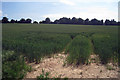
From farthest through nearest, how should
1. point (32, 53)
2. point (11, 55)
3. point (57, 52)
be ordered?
point (57, 52)
point (32, 53)
point (11, 55)

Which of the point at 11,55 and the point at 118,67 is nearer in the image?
the point at 118,67

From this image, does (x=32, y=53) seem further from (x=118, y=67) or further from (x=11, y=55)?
(x=118, y=67)

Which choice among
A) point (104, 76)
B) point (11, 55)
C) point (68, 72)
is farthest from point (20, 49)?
point (104, 76)

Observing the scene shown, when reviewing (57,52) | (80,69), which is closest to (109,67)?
(80,69)

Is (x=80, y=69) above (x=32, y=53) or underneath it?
underneath

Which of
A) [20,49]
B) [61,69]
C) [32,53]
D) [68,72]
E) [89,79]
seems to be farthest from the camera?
[20,49]

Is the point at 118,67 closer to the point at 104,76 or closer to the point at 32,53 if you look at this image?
the point at 104,76

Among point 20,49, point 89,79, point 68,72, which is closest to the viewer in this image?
point 89,79

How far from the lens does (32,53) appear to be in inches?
205

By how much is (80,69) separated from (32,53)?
2466 millimetres

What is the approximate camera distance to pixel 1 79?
331 centimetres

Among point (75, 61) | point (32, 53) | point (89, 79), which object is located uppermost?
point (32, 53)

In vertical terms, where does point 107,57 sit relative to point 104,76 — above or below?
above

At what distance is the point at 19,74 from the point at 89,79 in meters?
2.44
